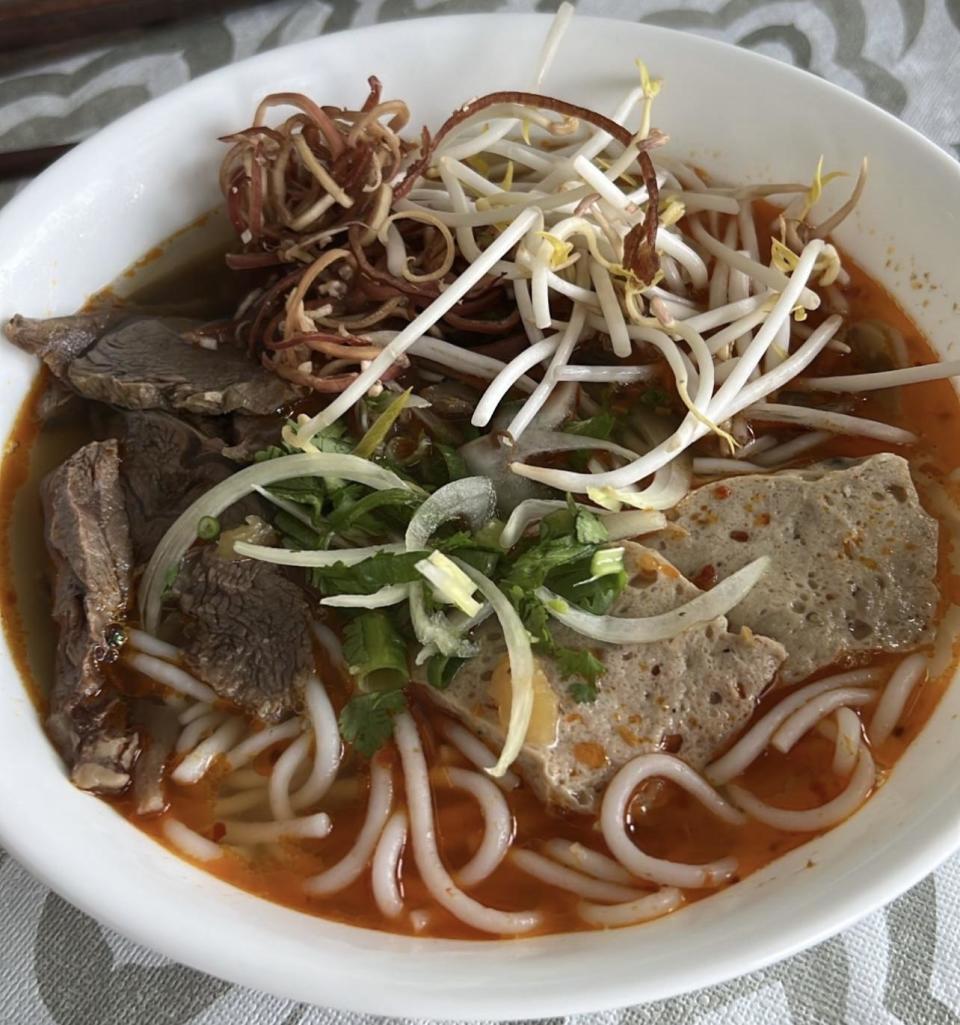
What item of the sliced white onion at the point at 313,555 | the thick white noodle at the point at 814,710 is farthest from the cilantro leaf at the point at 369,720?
the thick white noodle at the point at 814,710

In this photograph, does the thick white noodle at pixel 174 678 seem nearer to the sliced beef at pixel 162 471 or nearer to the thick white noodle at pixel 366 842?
the sliced beef at pixel 162 471

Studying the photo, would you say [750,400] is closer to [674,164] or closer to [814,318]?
[814,318]

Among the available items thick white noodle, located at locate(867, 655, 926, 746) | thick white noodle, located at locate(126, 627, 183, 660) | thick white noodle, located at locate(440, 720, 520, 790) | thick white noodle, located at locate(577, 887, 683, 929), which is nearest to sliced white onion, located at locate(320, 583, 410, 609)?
thick white noodle, located at locate(440, 720, 520, 790)

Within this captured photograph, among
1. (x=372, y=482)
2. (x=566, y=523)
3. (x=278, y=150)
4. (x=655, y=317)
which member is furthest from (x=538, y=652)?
(x=278, y=150)

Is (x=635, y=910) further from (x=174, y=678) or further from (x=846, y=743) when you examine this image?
(x=174, y=678)

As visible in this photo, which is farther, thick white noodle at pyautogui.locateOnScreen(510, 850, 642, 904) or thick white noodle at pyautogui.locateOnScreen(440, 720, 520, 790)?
thick white noodle at pyautogui.locateOnScreen(440, 720, 520, 790)

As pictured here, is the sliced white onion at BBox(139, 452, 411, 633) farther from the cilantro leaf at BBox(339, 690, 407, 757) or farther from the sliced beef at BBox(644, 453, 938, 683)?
the sliced beef at BBox(644, 453, 938, 683)
